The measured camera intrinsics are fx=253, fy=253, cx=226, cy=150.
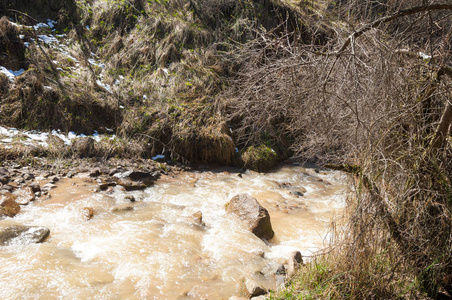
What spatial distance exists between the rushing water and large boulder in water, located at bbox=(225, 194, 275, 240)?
132 mm

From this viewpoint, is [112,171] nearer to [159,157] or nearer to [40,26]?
[159,157]

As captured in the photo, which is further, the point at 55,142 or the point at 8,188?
the point at 55,142

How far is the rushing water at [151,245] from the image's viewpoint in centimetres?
254

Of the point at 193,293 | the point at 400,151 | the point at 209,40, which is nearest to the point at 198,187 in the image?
the point at 193,293

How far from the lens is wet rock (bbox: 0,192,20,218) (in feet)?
11.8

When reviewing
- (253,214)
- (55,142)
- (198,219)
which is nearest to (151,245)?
(198,219)

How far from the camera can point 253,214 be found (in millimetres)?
4047

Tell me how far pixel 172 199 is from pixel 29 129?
3.93 metres

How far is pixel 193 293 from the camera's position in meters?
2.57

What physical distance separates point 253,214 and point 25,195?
3764 mm

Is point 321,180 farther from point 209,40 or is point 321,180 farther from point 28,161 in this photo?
point 28,161

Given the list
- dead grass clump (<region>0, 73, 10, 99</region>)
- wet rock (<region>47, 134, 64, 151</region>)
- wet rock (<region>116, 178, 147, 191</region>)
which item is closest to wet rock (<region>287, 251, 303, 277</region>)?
wet rock (<region>116, 178, 147, 191</region>)

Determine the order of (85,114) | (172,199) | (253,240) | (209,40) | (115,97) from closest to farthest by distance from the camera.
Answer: (253,240)
(172,199)
(85,114)
(115,97)
(209,40)

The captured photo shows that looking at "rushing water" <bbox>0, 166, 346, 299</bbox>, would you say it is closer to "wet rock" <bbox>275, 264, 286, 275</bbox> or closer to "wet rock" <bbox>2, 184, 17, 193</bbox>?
"wet rock" <bbox>275, 264, 286, 275</bbox>
